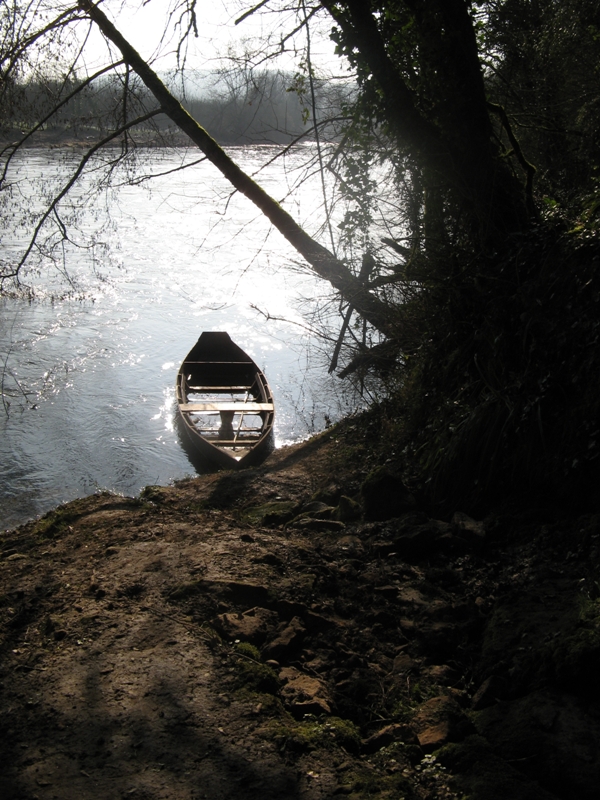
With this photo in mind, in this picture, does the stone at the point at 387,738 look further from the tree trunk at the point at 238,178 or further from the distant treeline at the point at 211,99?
the distant treeline at the point at 211,99

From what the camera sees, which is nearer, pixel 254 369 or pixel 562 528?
pixel 562 528

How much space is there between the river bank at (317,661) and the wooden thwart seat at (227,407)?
19.9ft

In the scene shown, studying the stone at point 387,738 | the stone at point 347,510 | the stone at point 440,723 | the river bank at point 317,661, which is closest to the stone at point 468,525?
the river bank at point 317,661

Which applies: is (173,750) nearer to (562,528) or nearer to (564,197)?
(562,528)

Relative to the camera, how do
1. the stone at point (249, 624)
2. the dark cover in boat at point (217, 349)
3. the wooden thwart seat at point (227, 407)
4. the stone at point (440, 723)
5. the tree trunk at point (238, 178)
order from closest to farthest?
the stone at point (440, 723), the stone at point (249, 624), the tree trunk at point (238, 178), the wooden thwart seat at point (227, 407), the dark cover in boat at point (217, 349)

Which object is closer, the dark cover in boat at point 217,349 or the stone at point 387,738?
the stone at point 387,738

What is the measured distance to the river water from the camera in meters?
12.0

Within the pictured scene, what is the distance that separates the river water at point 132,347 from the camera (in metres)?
12.0

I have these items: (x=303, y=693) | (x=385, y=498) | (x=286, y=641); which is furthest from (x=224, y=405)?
(x=303, y=693)

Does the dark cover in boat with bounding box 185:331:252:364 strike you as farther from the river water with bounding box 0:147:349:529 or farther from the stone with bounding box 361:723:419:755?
the stone with bounding box 361:723:419:755

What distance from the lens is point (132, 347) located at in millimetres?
17438

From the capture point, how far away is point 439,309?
24.3 ft

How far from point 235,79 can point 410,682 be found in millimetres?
8252

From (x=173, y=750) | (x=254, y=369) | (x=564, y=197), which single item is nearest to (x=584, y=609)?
(x=173, y=750)
